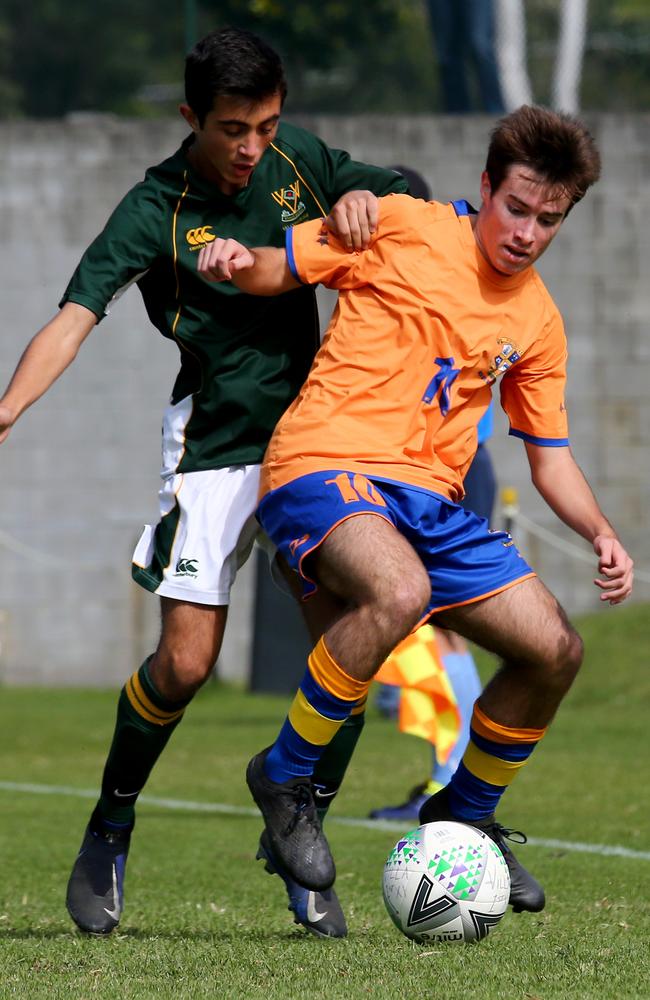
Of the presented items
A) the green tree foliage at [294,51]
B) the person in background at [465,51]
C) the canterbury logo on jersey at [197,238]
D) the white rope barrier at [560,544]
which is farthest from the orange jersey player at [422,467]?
the green tree foliage at [294,51]

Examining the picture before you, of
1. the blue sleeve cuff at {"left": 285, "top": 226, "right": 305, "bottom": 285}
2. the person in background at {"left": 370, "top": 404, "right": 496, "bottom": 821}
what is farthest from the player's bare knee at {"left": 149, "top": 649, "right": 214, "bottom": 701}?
the person in background at {"left": 370, "top": 404, "right": 496, "bottom": 821}

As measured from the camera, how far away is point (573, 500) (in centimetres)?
472

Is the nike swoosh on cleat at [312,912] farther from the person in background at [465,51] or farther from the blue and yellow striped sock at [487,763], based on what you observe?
the person in background at [465,51]

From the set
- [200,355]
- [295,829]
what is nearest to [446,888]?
[295,829]

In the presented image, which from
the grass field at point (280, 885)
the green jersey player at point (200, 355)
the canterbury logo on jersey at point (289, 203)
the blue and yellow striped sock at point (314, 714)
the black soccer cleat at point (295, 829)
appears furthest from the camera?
the canterbury logo on jersey at point (289, 203)

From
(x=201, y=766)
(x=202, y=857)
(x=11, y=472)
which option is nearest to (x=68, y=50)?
(x=11, y=472)

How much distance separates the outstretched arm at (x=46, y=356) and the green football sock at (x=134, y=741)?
838mm

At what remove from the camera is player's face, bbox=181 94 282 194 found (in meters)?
4.46

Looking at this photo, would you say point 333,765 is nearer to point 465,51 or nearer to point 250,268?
point 250,268

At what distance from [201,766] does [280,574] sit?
533cm

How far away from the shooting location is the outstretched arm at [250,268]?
435 centimetres

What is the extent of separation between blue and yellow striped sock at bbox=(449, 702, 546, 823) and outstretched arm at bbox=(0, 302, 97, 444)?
147 centimetres

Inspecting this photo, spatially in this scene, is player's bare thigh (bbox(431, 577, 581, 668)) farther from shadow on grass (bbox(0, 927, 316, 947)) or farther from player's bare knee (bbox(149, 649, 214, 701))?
shadow on grass (bbox(0, 927, 316, 947))

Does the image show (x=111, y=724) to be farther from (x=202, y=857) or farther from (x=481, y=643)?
(x=481, y=643)
